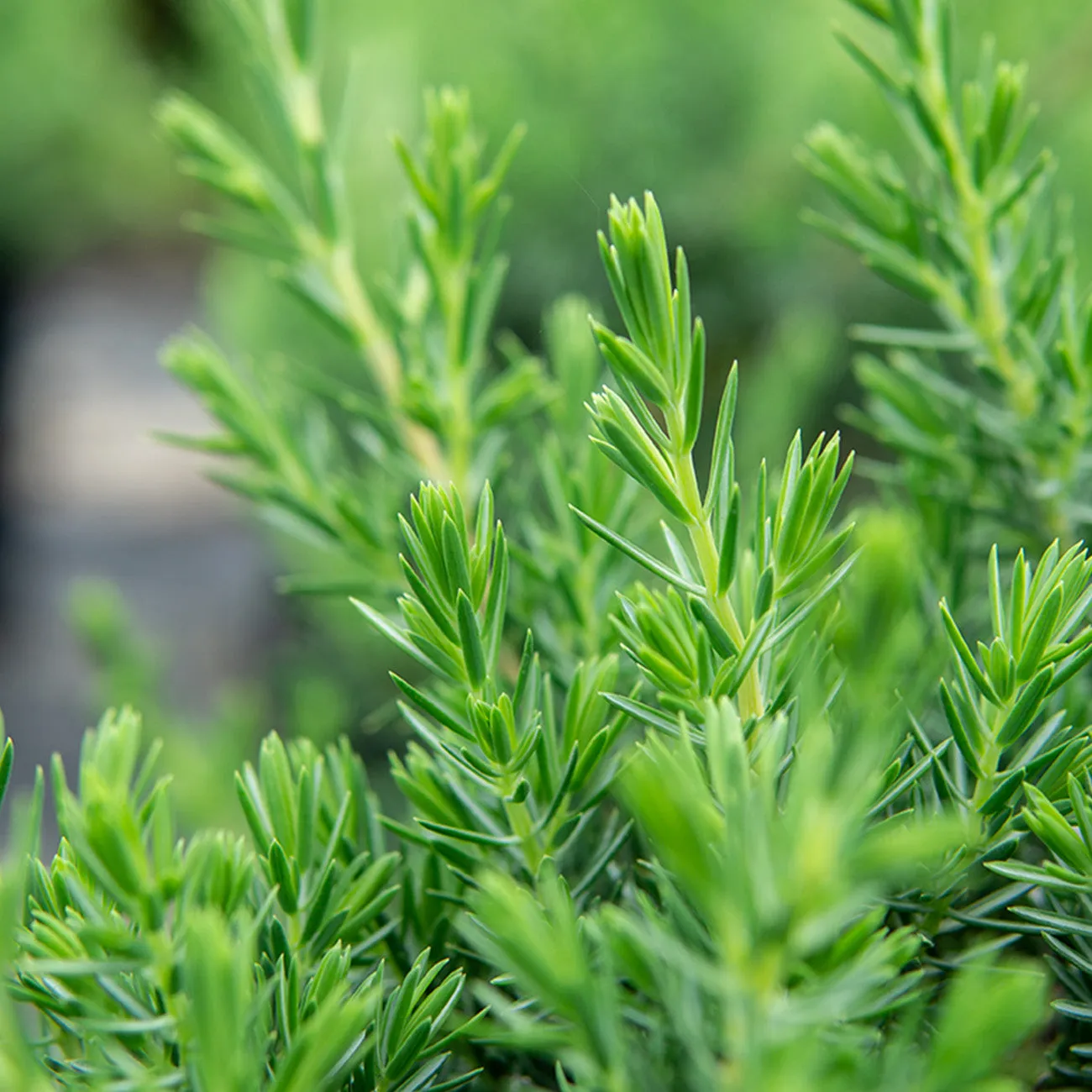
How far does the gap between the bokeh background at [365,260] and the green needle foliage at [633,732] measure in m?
0.06

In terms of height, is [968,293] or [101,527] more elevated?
[968,293]

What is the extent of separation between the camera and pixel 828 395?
2.98ft

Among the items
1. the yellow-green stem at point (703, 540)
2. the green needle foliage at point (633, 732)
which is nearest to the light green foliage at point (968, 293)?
the green needle foliage at point (633, 732)

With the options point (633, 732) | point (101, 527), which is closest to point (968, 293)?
point (633, 732)

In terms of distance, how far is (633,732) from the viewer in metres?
0.28

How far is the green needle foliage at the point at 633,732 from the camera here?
0.43 feet

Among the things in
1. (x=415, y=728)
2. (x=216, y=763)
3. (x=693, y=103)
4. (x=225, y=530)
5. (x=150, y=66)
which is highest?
(x=150, y=66)

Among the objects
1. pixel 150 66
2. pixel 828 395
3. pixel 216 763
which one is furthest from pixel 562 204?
pixel 150 66

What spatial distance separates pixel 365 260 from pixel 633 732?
793mm

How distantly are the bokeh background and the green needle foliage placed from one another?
0.18 ft

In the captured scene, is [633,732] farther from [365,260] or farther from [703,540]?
[365,260]

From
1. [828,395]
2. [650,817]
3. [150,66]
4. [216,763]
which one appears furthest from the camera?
[150,66]

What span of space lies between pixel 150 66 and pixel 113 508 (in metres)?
1.26

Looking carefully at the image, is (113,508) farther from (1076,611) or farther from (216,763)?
(1076,611)
